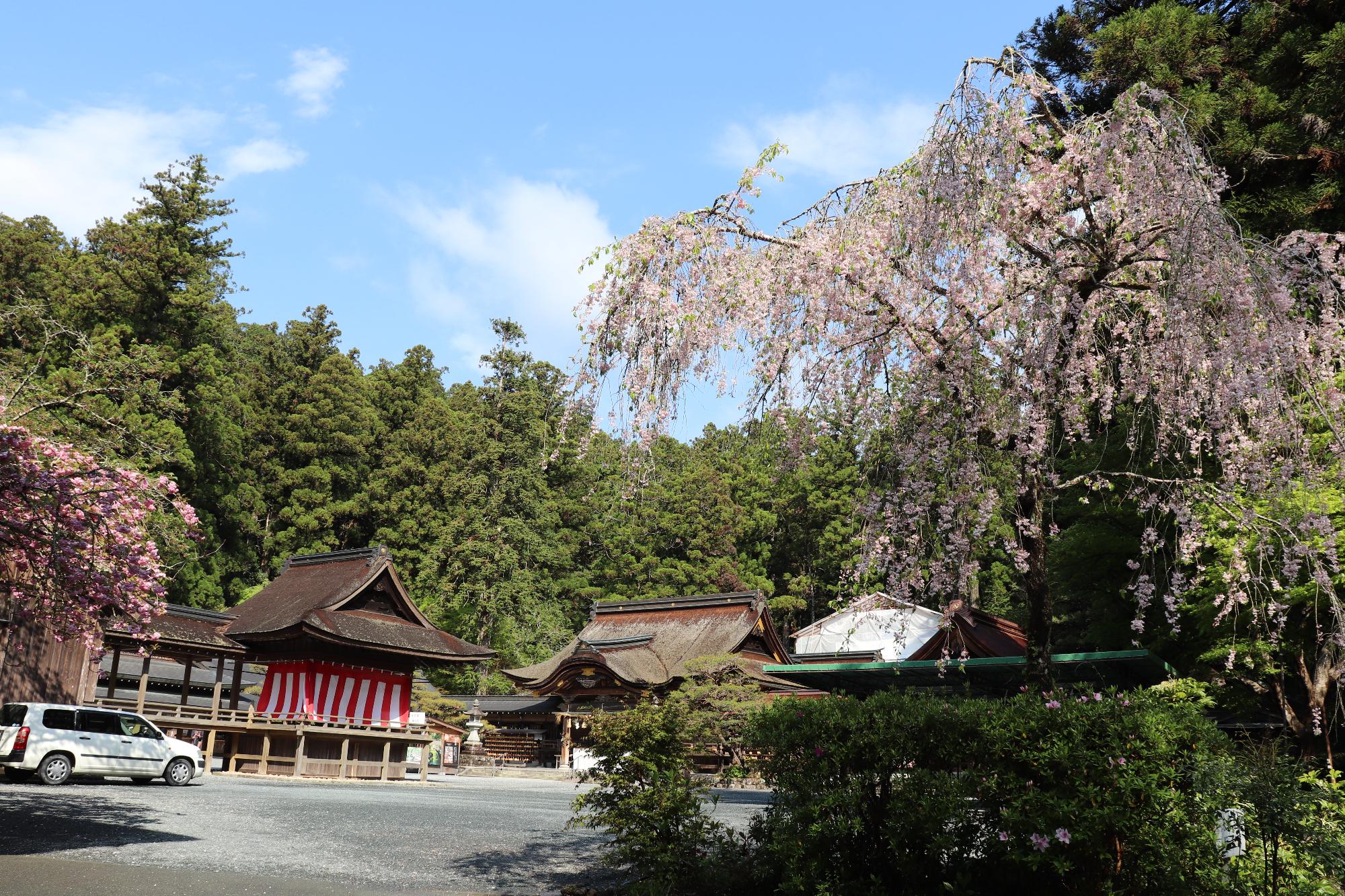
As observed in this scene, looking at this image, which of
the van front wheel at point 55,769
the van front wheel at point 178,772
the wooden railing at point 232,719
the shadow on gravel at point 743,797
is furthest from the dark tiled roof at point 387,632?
the shadow on gravel at point 743,797

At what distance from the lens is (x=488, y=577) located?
1656 inches

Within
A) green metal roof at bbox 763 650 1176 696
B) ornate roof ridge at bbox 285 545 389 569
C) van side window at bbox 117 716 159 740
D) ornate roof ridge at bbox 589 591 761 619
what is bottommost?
van side window at bbox 117 716 159 740

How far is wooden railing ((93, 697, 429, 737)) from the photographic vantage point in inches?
861

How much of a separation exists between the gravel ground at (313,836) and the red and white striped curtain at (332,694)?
7098 millimetres

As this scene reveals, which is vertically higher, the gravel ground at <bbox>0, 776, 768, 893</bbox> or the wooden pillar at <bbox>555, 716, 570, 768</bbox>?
the gravel ground at <bbox>0, 776, 768, 893</bbox>

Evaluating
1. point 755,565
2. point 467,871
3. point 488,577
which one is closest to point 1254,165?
point 467,871

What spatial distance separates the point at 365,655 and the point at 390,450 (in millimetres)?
24593

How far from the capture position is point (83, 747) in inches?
609

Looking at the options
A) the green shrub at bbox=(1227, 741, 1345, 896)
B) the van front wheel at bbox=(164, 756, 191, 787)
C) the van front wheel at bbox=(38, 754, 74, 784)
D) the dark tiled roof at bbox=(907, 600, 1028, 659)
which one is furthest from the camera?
the dark tiled roof at bbox=(907, 600, 1028, 659)

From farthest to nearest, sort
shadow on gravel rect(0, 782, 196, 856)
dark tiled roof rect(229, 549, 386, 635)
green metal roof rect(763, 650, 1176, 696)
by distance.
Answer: dark tiled roof rect(229, 549, 386, 635) → green metal roof rect(763, 650, 1176, 696) → shadow on gravel rect(0, 782, 196, 856)

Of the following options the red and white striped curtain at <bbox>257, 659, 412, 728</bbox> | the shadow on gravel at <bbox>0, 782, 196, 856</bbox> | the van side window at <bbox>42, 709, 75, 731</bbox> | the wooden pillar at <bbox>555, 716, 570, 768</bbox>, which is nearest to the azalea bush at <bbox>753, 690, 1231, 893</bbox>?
the shadow on gravel at <bbox>0, 782, 196, 856</bbox>

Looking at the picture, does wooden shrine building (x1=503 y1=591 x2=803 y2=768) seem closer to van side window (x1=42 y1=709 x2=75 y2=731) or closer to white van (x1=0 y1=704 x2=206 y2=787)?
white van (x1=0 y1=704 x2=206 y2=787)

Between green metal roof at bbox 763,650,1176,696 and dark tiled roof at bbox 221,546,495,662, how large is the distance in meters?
10.8

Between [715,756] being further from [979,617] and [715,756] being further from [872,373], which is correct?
[872,373]
